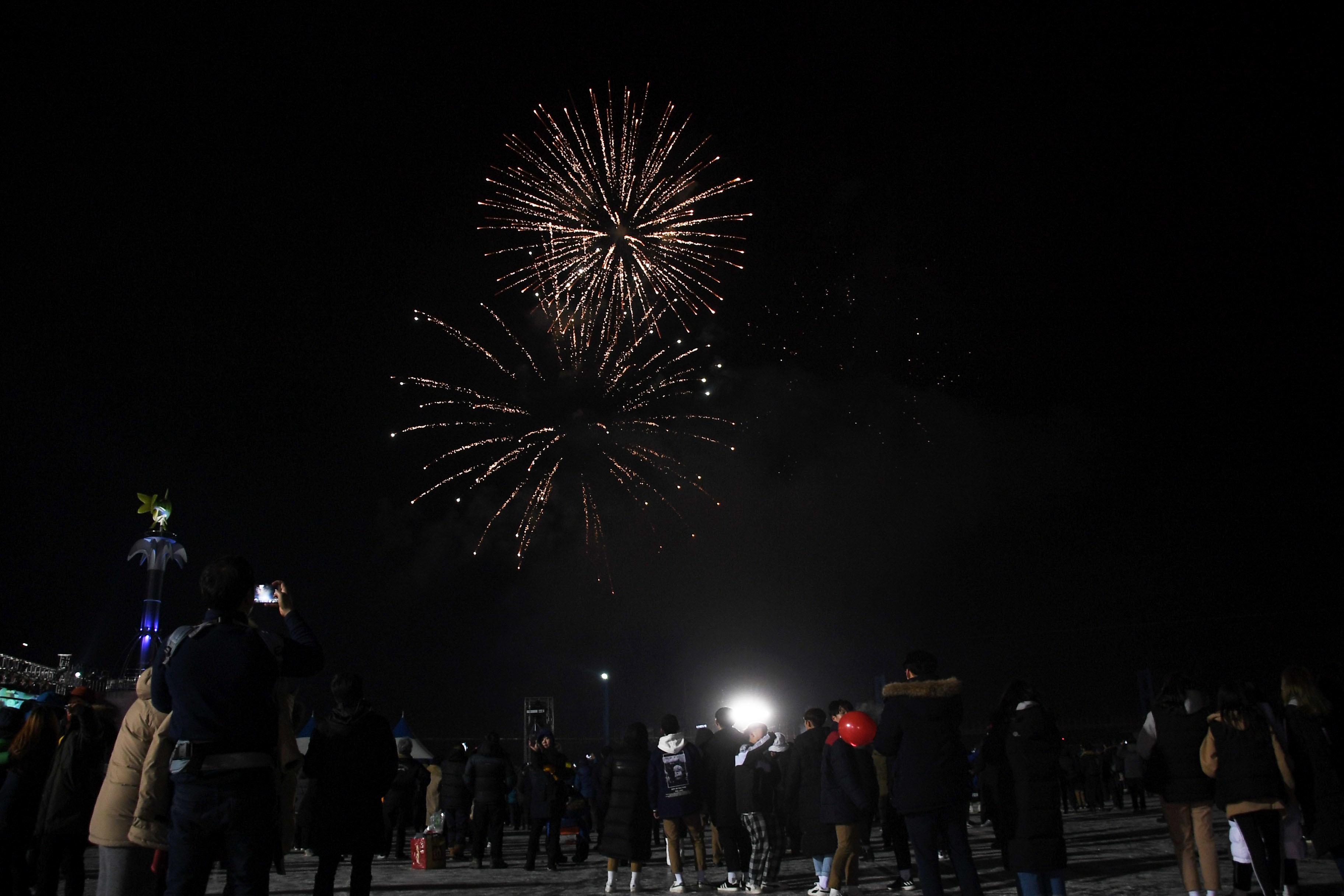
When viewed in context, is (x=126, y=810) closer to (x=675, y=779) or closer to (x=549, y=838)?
(x=675, y=779)

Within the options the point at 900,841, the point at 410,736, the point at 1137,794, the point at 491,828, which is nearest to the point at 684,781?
the point at 900,841

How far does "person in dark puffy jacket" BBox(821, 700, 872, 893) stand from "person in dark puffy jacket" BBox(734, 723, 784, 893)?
3.88 ft

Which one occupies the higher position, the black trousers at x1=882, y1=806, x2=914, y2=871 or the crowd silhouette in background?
the crowd silhouette in background

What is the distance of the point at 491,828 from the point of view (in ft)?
44.3

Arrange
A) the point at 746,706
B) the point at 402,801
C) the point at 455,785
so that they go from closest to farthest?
1. the point at 455,785
2. the point at 402,801
3. the point at 746,706

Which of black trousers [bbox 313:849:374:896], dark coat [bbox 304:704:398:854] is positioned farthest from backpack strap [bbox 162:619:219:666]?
black trousers [bbox 313:849:374:896]

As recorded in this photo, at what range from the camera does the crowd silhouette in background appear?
3656 millimetres

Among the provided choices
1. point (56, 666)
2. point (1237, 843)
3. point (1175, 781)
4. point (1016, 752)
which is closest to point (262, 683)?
point (1016, 752)

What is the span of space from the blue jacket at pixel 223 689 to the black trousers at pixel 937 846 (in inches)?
170

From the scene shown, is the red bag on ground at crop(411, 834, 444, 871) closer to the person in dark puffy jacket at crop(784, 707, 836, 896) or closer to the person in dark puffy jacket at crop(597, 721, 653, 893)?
the person in dark puffy jacket at crop(597, 721, 653, 893)

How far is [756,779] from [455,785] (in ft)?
20.9

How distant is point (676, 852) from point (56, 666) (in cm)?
6221

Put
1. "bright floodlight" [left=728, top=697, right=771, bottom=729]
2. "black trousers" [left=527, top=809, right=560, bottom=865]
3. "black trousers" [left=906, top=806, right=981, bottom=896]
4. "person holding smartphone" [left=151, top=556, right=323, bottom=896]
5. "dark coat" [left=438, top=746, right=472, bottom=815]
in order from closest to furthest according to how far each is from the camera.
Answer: "person holding smartphone" [left=151, top=556, right=323, bottom=896]
"black trousers" [left=906, top=806, right=981, bottom=896]
"black trousers" [left=527, top=809, right=560, bottom=865]
"dark coat" [left=438, top=746, right=472, bottom=815]
"bright floodlight" [left=728, top=697, right=771, bottom=729]

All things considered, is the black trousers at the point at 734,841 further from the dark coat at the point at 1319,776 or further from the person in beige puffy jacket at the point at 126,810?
the person in beige puffy jacket at the point at 126,810
